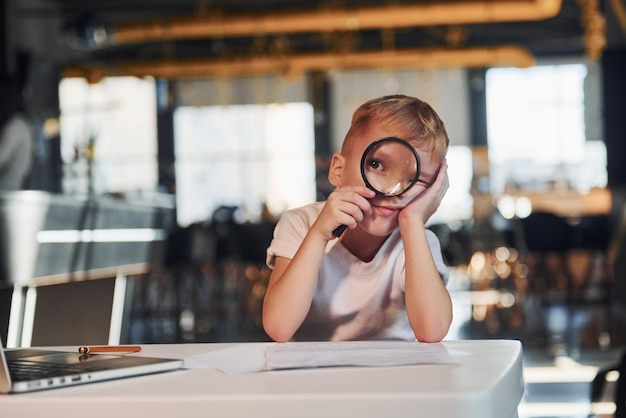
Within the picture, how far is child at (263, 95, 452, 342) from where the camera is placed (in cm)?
122

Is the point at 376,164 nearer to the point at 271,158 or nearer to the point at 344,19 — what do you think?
the point at 344,19

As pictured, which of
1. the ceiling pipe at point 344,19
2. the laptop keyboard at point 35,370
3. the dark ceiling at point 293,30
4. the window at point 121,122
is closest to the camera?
the laptop keyboard at point 35,370

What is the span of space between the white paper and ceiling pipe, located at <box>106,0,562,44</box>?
8.17m

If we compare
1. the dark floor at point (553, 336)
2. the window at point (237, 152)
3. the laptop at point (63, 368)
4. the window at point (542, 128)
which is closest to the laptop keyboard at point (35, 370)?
the laptop at point (63, 368)

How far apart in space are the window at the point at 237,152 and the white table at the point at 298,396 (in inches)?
480

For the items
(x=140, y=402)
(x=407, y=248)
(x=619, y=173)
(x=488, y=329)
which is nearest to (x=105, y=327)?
(x=407, y=248)

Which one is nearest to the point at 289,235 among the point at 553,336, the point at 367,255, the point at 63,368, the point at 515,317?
the point at 367,255

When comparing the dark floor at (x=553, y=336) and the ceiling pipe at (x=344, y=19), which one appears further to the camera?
the ceiling pipe at (x=344, y=19)

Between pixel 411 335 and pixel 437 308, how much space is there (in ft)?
0.75

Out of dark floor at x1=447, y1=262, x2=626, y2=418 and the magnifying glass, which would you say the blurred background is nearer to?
dark floor at x1=447, y1=262, x2=626, y2=418

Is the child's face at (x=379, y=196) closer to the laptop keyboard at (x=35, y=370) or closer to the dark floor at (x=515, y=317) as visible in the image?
the laptop keyboard at (x=35, y=370)

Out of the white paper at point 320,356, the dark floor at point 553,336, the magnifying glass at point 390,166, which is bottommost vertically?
the dark floor at point 553,336

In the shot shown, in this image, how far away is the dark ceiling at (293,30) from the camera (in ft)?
28.6

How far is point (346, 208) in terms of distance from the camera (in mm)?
1167
